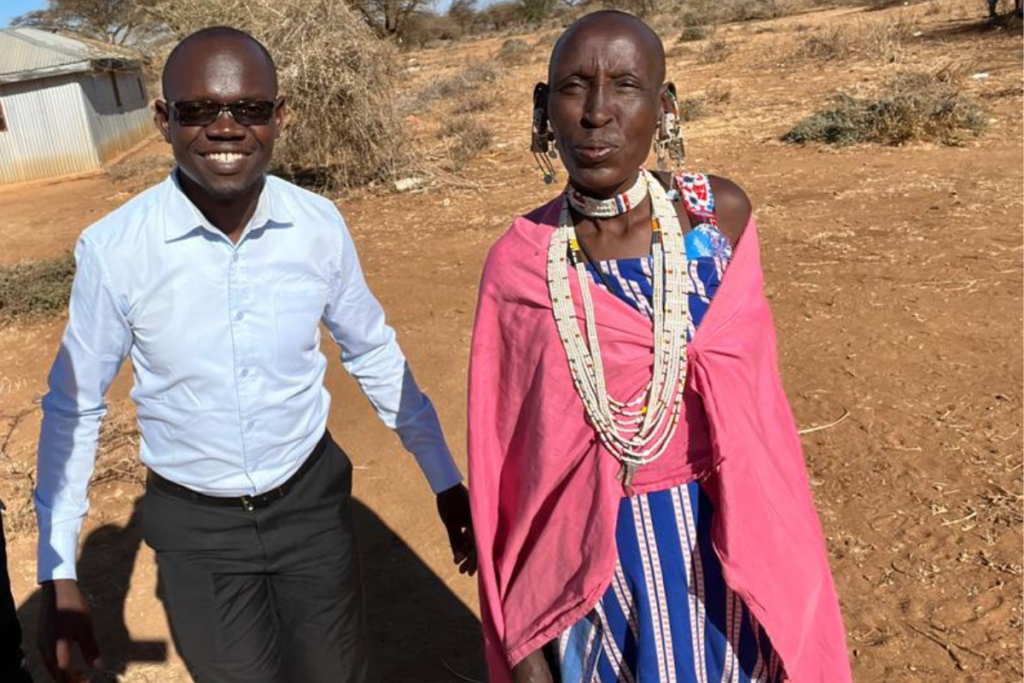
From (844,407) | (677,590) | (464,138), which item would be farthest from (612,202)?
(464,138)

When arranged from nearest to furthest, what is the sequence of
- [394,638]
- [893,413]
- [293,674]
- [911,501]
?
[293,674], [394,638], [911,501], [893,413]

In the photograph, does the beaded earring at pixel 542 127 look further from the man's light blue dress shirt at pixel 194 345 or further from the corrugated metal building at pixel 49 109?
the corrugated metal building at pixel 49 109

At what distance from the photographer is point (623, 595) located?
62.9 inches

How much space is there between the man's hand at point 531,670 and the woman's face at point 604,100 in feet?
2.82

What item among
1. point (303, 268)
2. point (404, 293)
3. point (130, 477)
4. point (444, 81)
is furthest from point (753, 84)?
point (303, 268)

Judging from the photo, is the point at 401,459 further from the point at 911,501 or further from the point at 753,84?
the point at 753,84

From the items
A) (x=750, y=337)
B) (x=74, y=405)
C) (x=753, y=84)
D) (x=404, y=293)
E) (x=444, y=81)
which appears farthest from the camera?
(x=444, y=81)

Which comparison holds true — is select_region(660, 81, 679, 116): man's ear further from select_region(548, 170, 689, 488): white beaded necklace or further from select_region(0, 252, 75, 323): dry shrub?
select_region(0, 252, 75, 323): dry shrub

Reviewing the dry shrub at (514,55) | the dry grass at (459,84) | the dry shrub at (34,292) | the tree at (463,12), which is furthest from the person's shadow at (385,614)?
the tree at (463,12)

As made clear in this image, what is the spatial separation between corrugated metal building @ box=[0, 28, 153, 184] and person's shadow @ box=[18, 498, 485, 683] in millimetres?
15505

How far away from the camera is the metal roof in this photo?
16.3m

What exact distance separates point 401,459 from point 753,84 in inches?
439

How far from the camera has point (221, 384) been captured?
1.87 meters

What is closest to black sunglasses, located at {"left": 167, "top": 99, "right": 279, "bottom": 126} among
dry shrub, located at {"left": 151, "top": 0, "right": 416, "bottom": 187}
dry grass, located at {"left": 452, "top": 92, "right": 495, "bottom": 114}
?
dry shrub, located at {"left": 151, "top": 0, "right": 416, "bottom": 187}
